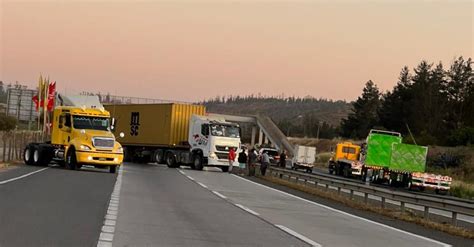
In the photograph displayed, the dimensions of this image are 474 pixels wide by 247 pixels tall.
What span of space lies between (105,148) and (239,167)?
531 inches

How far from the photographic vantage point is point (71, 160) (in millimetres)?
33281

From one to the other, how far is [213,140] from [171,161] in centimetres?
441

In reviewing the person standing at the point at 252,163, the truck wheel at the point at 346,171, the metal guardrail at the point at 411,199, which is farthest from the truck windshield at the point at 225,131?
the truck wheel at the point at 346,171

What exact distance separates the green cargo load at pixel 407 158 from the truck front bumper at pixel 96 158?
850 inches

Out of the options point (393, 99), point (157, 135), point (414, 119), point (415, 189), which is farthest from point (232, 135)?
point (393, 99)

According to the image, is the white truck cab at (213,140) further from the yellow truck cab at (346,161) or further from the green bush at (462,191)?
the yellow truck cab at (346,161)

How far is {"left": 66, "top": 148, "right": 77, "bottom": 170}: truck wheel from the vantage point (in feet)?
108

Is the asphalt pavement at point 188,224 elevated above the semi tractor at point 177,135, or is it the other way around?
the semi tractor at point 177,135

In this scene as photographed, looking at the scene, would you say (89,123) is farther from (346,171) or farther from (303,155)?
(303,155)

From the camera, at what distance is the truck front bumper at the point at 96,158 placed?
3225cm

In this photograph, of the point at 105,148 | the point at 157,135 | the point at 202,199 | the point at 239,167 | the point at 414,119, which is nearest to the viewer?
the point at 202,199

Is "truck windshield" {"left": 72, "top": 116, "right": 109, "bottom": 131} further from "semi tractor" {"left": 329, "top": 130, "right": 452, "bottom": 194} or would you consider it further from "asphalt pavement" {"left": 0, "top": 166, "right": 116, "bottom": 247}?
"semi tractor" {"left": 329, "top": 130, "right": 452, "bottom": 194}

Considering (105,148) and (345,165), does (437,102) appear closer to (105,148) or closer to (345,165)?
(345,165)

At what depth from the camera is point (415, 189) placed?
4509cm
